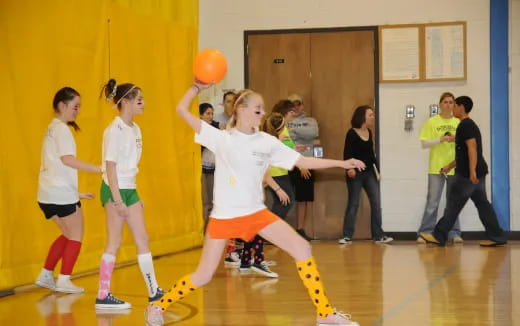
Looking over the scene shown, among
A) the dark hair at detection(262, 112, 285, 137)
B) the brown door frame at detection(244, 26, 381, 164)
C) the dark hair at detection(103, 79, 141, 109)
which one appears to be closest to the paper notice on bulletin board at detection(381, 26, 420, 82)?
the brown door frame at detection(244, 26, 381, 164)

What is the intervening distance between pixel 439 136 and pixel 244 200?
23.1 ft

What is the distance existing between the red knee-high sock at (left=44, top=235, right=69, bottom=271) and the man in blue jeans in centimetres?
544

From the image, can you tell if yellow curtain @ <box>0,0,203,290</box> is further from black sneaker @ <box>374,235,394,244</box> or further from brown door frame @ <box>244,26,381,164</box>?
black sneaker @ <box>374,235,394,244</box>

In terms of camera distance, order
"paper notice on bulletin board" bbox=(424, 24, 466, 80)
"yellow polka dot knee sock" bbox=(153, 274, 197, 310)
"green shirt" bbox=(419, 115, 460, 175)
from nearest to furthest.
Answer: "yellow polka dot knee sock" bbox=(153, 274, 197, 310)
"green shirt" bbox=(419, 115, 460, 175)
"paper notice on bulletin board" bbox=(424, 24, 466, 80)

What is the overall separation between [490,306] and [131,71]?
4976mm

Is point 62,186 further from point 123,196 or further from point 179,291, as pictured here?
point 179,291

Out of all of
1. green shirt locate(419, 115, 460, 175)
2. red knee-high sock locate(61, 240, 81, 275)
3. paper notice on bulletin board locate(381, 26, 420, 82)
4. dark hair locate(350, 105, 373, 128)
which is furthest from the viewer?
paper notice on bulletin board locate(381, 26, 420, 82)

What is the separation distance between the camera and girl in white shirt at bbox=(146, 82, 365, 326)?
5453 mm

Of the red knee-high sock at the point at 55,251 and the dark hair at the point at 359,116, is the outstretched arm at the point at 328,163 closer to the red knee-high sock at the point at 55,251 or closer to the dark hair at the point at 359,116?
the red knee-high sock at the point at 55,251

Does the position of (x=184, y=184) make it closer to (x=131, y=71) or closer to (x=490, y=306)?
(x=131, y=71)

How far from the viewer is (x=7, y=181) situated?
7.51 meters

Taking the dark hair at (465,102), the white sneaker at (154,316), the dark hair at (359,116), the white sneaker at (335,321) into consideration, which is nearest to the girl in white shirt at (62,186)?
the white sneaker at (154,316)

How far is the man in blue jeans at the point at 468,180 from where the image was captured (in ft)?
36.0

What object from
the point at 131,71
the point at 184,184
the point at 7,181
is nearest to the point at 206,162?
the point at 184,184
